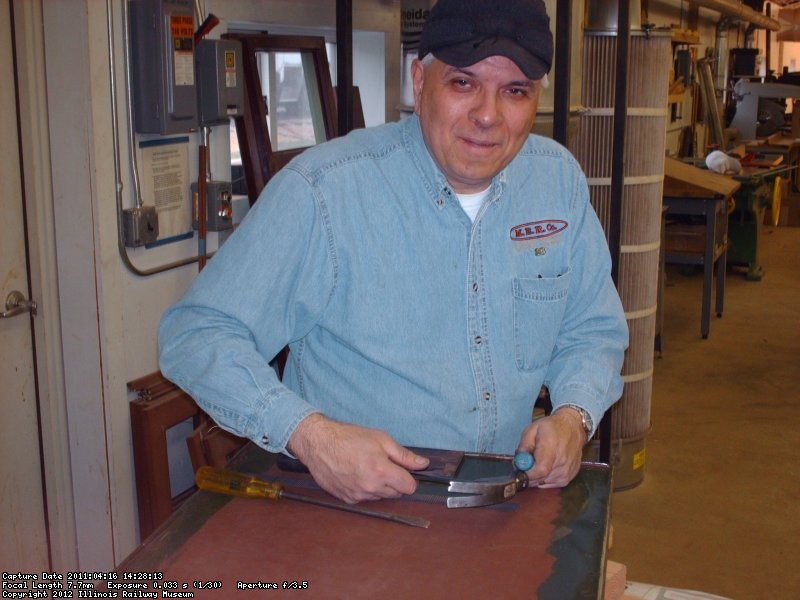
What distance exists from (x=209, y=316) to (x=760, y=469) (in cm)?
293

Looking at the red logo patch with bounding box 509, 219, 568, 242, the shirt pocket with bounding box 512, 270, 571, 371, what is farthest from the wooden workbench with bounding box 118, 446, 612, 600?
the red logo patch with bounding box 509, 219, 568, 242

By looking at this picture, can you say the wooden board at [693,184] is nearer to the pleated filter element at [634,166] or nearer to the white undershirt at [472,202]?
the pleated filter element at [634,166]

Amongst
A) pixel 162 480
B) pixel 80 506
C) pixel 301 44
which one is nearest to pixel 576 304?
pixel 162 480

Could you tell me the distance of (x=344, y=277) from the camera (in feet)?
4.59

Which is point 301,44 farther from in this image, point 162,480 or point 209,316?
point 209,316

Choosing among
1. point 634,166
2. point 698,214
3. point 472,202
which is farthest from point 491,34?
point 698,214

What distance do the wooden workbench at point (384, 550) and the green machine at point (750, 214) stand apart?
520cm

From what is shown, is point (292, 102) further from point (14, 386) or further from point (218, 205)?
point (14, 386)

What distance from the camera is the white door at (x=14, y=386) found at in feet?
6.95

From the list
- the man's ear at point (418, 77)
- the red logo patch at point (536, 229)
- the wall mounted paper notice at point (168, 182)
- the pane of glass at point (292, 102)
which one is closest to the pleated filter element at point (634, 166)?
the pane of glass at point (292, 102)

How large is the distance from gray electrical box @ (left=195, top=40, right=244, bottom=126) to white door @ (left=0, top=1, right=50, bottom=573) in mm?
456

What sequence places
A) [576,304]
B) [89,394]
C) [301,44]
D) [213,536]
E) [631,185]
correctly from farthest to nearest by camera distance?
[631,185]
[301,44]
[89,394]
[576,304]
[213,536]

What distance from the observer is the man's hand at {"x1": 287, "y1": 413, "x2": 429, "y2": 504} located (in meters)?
1.18

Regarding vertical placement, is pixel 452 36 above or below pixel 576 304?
above
